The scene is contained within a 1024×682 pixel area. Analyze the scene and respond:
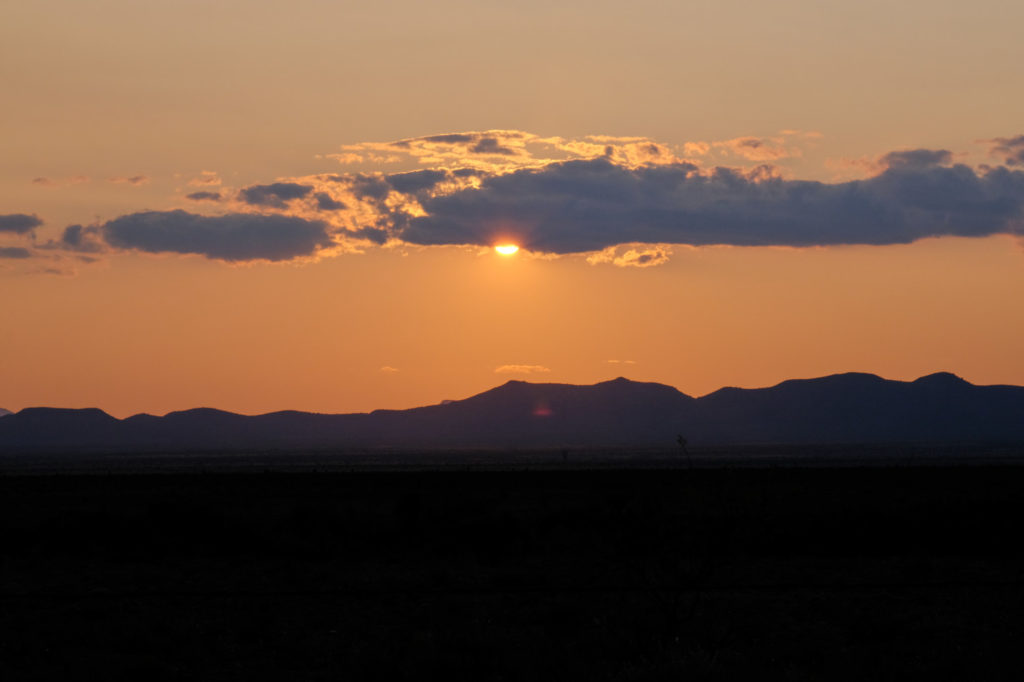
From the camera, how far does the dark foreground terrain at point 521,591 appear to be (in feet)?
61.4

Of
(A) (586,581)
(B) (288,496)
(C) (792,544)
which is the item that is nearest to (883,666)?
(A) (586,581)

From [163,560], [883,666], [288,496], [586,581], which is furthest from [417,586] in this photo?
[288,496]

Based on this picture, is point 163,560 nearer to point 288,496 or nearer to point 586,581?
point 586,581

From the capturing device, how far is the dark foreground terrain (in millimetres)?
18703

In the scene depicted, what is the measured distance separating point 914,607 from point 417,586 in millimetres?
12209

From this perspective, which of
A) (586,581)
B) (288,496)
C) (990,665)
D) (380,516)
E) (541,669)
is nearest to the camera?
(990,665)

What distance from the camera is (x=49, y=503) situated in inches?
2502

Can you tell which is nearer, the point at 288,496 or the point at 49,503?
the point at 49,503

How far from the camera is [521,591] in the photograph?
12.6m

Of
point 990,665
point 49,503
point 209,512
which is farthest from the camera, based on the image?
point 49,503

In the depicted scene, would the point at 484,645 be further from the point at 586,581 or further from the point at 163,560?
the point at 163,560

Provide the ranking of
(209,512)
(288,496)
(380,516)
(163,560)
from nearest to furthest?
(163,560) → (209,512) → (380,516) → (288,496)

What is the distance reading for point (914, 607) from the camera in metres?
25.6

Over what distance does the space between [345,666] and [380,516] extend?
27226mm
